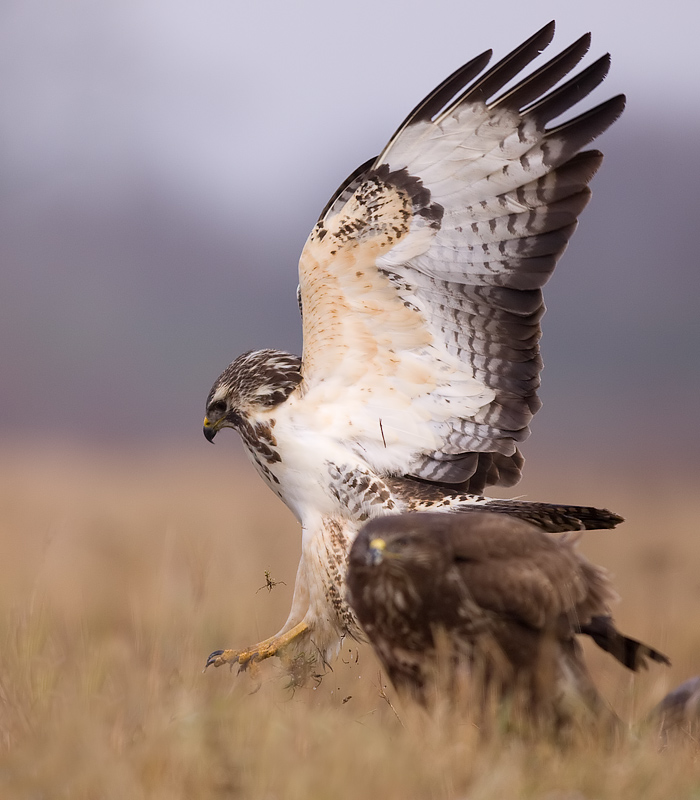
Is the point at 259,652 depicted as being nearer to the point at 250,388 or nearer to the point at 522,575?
the point at 250,388

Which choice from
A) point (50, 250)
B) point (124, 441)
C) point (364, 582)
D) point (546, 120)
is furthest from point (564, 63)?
point (50, 250)

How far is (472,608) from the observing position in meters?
3.44

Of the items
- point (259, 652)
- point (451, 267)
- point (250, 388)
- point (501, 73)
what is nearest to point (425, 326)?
point (451, 267)

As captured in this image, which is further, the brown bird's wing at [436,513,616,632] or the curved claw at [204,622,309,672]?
the curved claw at [204,622,309,672]

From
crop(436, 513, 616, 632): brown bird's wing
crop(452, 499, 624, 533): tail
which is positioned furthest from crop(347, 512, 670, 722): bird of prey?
crop(452, 499, 624, 533): tail

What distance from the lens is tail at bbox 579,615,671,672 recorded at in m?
3.62

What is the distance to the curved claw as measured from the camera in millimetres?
4758

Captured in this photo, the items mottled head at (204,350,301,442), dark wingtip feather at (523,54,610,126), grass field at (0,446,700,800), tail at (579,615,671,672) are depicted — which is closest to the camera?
grass field at (0,446,700,800)

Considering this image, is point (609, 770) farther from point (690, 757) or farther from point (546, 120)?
point (546, 120)

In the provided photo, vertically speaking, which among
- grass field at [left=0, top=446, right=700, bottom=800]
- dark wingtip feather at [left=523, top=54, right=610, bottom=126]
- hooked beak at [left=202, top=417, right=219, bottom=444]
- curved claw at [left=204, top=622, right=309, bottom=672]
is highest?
dark wingtip feather at [left=523, top=54, right=610, bottom=126]

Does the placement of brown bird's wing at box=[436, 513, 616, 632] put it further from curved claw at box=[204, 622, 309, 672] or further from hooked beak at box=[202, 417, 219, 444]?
hooked beak at box=[202, 417, 219, 444]

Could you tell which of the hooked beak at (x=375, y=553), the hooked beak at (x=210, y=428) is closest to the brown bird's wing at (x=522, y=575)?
the hooked beak at (x=375, y=553)

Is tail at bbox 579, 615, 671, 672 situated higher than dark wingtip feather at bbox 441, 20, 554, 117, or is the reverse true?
dark wingtip feather at bbox 441, 20, 554, 117

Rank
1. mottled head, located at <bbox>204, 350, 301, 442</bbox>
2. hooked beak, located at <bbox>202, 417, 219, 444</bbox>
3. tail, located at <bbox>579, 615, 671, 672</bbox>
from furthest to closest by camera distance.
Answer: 1. hooked beak, located at <bbox>202, 417, 219, 444</bbox>
2. mottled head, located at <bbox>204, 350, 301, 442</bbox>
3. tail, located at <bbox>579, 615, 671, 672</bbox>
